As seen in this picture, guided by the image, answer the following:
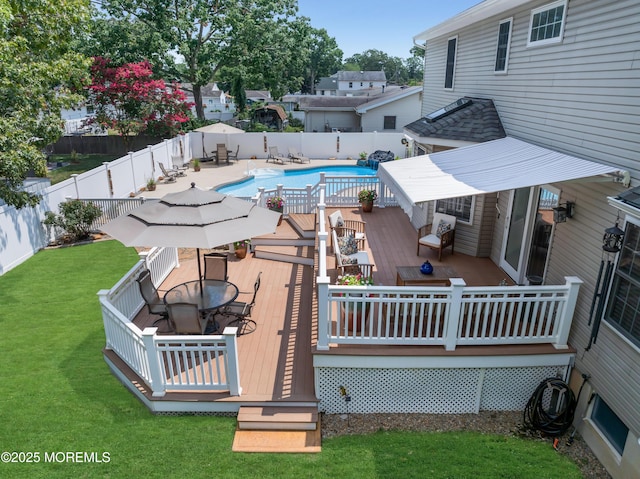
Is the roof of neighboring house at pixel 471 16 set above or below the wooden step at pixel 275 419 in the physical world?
above

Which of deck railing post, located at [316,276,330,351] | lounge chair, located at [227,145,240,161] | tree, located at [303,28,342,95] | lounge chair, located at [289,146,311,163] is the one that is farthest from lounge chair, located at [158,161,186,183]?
tree, located at [303,28,342,95]

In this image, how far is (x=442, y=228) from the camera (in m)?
10.2

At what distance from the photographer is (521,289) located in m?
6.26

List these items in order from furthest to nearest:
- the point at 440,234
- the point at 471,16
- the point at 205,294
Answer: the point at 440,234
the point at 471,16
the point at 205,294

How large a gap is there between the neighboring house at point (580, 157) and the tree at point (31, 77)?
31.5ft

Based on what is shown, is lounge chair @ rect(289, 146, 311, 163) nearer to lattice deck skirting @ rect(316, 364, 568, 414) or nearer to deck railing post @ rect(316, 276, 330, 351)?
deck railing post @ rect(316, 276, 330, 351)

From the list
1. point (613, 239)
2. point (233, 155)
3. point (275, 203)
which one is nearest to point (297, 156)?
point (233, 155)

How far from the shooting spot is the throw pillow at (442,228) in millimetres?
10102

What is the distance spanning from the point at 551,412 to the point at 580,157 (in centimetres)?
402

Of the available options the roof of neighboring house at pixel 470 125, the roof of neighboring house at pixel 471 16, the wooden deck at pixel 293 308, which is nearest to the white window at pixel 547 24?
the roof of neighboring house at pixel 471 16

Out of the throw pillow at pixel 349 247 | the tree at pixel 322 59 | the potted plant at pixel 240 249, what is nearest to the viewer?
the throw pillow at pixel 349 247

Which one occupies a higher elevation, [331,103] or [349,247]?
[331,103]

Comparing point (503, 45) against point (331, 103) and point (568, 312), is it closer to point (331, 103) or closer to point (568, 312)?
point (568, 312)

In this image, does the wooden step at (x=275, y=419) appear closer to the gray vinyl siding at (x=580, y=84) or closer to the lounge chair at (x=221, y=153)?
the gray vinyl siding at (x=580, y=84)
